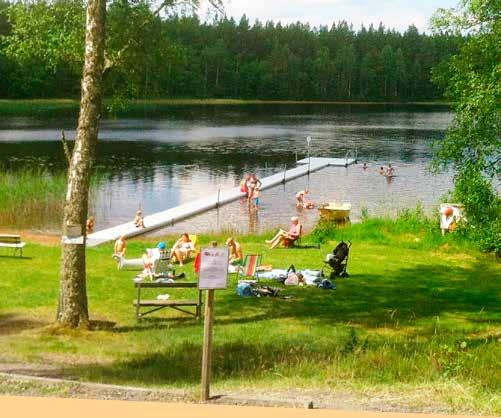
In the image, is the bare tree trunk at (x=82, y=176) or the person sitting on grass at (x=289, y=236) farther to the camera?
the person sitting on grass at (x=289, y=236)

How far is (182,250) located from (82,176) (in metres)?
7.48

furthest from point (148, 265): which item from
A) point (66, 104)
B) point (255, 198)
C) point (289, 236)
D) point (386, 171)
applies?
point (66, 104)

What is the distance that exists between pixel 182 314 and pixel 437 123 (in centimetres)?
9212

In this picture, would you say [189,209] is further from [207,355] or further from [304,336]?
[207,355]

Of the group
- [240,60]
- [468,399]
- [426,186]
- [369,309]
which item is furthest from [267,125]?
[468,399]

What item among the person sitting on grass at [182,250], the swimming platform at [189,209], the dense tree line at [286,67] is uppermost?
the dense tree line at [286,67]

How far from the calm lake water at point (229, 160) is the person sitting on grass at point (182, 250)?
27.9ft

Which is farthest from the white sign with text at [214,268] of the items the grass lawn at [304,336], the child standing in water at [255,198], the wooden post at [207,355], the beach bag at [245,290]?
the child standing in water at [255,198]

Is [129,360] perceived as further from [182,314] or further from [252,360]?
[182,314]

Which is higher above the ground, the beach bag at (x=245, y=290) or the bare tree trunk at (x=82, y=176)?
the bare tree trunk at (x=82, y=176)

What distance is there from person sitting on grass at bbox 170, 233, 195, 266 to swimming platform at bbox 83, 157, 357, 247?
5160 millimetres

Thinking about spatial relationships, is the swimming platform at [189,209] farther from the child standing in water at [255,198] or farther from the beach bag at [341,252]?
the beach bag at [341,252]

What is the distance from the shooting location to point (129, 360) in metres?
10.6

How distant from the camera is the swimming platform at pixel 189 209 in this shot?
26608 millimetres
